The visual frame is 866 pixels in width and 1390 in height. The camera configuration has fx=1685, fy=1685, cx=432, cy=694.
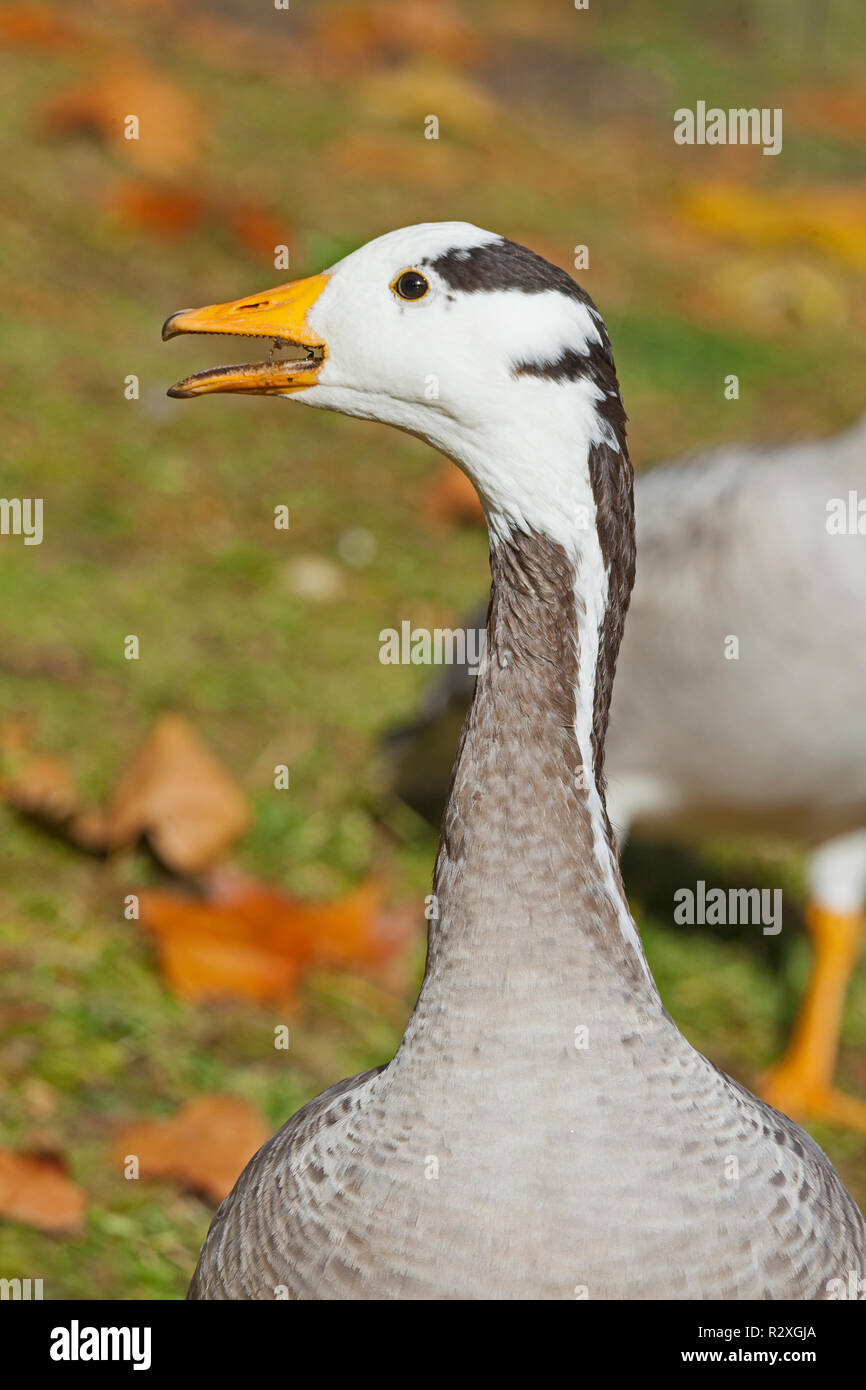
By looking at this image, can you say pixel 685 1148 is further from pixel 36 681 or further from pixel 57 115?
pixel 57 115

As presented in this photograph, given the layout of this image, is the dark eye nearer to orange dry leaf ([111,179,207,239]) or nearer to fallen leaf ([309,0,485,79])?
orange dry leaf ([111,179,207,239])

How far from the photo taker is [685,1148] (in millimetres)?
2561

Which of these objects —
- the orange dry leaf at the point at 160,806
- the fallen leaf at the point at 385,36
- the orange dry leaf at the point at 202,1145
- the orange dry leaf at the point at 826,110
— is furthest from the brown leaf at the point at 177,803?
the orange dry leaf at the point at 826,110

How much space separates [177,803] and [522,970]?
2263 mm

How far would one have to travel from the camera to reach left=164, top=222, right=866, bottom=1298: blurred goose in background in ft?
8.21

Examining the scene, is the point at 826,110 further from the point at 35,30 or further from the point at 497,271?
the point at 497,271

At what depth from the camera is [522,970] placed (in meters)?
2.60

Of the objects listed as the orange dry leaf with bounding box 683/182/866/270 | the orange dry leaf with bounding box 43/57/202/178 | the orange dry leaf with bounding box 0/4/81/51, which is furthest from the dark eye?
the orange dry leaf with bounding box 0/4/81/51

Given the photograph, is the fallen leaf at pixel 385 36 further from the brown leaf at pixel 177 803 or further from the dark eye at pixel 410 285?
the dark eye at pixel 410 285

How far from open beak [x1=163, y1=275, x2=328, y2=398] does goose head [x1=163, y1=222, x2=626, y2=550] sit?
1.7 inches

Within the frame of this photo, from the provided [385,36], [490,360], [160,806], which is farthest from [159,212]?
[490,360]

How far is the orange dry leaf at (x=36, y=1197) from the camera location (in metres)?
3.52

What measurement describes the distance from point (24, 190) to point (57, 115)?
3.24ft
